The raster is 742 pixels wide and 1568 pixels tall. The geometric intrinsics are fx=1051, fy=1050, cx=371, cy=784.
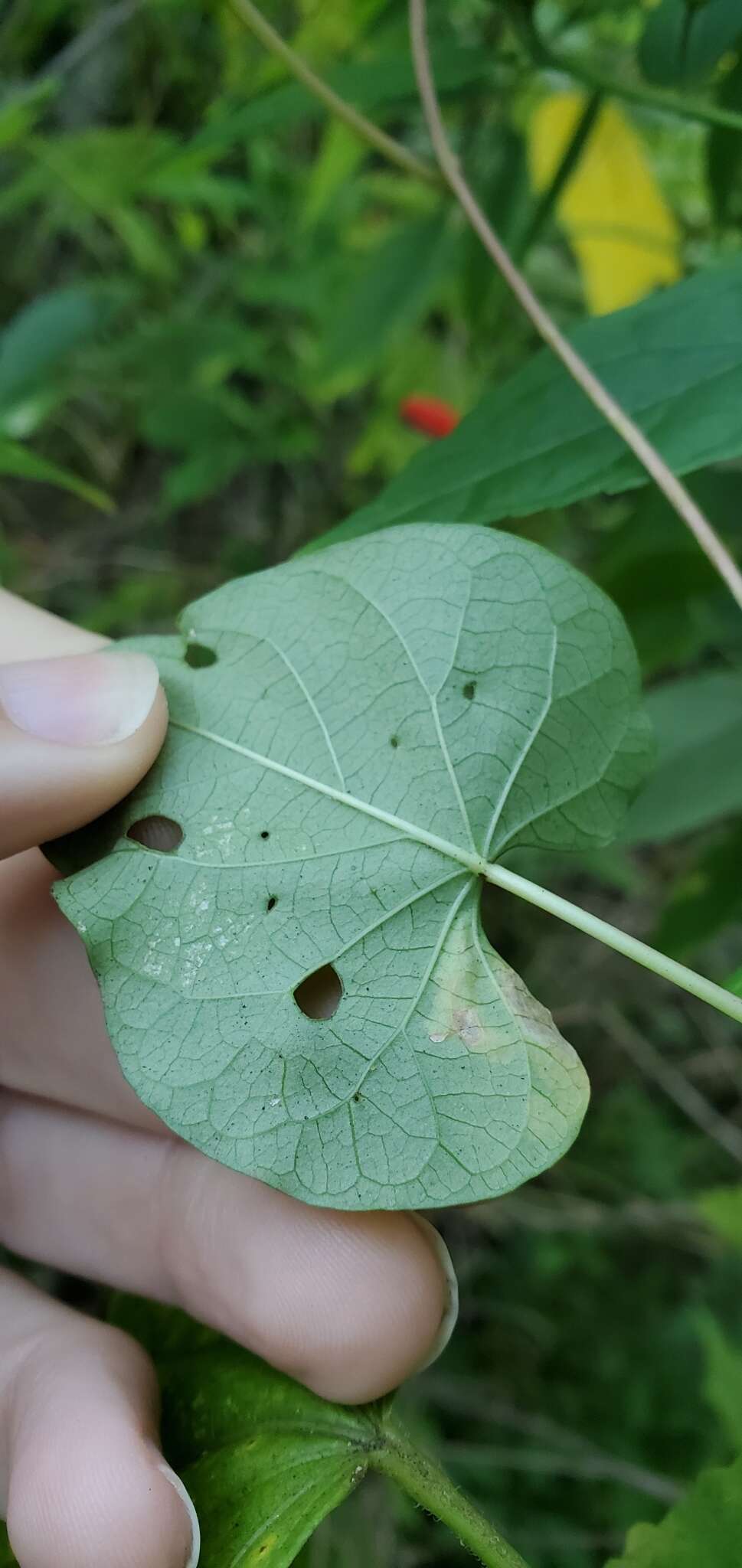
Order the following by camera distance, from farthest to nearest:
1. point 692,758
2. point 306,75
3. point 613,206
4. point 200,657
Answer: point 613,206 < point 692,758 < point 306,75 < point 200,657

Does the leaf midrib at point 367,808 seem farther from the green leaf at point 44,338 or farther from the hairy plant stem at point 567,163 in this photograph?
the green leaf at point 44,338

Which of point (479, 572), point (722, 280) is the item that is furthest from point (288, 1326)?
point (722, 280)

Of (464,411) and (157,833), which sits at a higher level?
(157,833)

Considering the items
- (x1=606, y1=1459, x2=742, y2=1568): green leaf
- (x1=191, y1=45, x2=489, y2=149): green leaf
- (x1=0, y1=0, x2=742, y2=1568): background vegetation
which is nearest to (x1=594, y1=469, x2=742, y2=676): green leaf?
(x1=0, y1=0, x2=742, y2=1568): background vegetation

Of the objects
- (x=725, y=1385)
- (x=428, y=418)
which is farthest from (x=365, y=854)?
(x=428, y=418)

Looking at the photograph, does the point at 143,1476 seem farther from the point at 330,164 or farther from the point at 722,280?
the point at 330,164

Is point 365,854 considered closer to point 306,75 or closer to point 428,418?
point 306,75

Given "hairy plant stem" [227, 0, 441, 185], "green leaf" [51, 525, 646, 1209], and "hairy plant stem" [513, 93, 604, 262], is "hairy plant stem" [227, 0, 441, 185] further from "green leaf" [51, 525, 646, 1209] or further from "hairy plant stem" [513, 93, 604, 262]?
"green leaf" [51, 525, 646, 1209]
